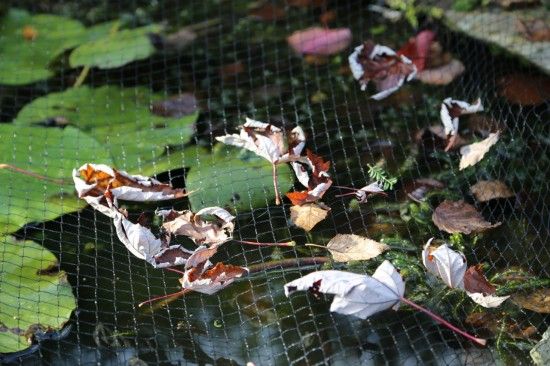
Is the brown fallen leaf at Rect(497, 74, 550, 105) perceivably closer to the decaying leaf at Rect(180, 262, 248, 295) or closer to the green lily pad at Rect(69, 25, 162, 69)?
the decaying leaf at Rect(180, 262, 248, 295)

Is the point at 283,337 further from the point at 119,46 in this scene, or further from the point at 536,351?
the point at 119,46

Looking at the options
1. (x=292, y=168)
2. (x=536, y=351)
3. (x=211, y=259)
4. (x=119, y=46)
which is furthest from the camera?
(x=119, y=46)

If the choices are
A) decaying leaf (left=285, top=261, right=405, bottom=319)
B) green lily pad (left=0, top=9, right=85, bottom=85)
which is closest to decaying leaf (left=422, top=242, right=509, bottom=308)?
decaying leaf (left=285, top=261, right=405, bottom=319)

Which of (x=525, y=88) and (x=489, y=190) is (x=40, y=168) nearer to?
(x=489, y=190)

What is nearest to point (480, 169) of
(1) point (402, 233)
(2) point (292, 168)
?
(1) point (402, 233)

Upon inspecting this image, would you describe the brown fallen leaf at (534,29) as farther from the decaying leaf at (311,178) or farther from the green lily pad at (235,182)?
the green lily pad at (235,182)

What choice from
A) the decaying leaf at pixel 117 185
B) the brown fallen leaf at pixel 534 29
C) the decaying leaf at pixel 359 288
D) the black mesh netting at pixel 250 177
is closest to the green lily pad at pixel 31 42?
the black mesh netting at pixel 250 177

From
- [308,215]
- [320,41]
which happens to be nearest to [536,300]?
[308,215]
